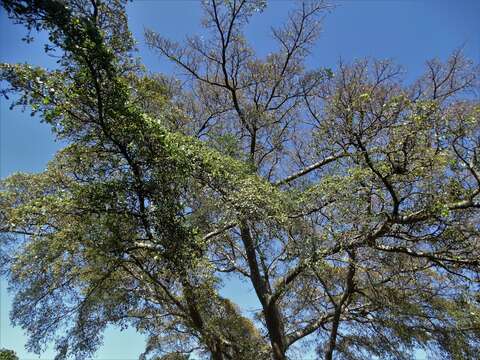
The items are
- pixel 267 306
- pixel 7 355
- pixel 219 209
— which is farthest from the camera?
pixel 7 355

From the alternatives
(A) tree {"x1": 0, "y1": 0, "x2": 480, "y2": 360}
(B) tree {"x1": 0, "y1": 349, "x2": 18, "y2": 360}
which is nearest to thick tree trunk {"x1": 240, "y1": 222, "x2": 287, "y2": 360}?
(A) tree {"x1": 0, "y1": 0, "x2": 480, "y2": 360}

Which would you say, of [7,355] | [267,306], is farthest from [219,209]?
[7,355]

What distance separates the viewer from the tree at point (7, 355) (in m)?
18.7

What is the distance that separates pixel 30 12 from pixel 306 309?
11160mm

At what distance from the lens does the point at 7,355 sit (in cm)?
1911

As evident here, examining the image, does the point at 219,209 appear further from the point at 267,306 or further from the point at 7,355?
the point at 7,355

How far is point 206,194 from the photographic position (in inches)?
318

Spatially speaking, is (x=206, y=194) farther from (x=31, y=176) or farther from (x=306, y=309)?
(x=306, y=309)

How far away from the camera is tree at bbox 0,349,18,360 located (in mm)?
18719

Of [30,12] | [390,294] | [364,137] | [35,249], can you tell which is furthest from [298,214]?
[30,12]

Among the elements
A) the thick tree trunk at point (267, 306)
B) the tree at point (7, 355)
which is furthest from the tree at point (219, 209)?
the tree at point (7, 355)

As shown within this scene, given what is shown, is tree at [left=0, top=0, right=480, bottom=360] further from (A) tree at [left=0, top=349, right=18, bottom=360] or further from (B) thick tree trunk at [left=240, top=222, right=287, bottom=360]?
(A) tree at [left=0, top=349, right=18, bottom=360]

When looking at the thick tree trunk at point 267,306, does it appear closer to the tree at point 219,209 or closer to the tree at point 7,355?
the tree at point 219,209

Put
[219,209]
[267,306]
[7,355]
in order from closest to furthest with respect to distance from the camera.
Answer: [219,209] → [267,306] → [7,355]
